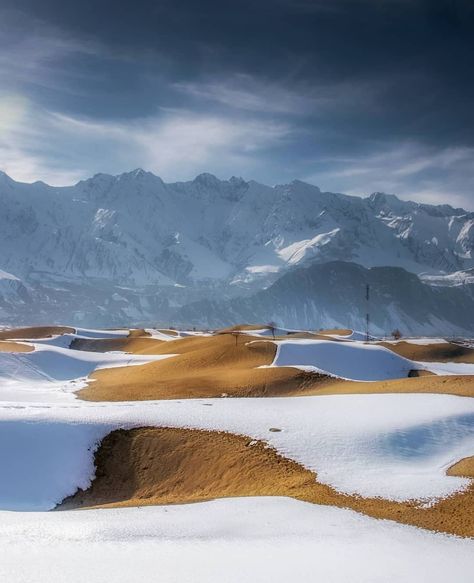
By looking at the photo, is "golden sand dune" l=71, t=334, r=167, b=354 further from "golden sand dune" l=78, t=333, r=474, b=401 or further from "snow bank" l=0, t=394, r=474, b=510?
"snow bank" l=0, t=394, r=474, b=510

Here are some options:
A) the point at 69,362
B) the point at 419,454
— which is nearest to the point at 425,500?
the point at 419,454

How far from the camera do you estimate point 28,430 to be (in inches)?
920

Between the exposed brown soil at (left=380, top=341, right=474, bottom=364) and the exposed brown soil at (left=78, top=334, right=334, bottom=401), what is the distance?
35.9 m

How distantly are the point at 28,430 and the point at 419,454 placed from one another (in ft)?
55.4

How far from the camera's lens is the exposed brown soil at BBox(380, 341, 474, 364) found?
80875 millimetres

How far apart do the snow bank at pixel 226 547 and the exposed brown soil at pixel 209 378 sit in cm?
2125

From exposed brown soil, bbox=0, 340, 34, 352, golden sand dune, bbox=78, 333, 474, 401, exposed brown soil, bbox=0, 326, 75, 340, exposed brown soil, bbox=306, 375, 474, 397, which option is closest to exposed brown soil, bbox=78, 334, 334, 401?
golden sand dune, bbox=78, 333, 474, 401

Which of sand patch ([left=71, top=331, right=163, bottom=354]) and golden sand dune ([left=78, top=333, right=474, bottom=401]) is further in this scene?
sand patch ([left=71, top=331, right=163, bottom=354])

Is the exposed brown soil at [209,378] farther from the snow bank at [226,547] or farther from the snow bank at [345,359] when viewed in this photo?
the snow bank at [226,547]

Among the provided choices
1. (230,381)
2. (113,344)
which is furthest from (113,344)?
(230,381)

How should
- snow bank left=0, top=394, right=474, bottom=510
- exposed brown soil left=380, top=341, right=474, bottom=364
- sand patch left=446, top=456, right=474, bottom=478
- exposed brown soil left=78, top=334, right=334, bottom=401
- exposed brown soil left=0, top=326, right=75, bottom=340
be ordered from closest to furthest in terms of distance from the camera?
1. sand patch left=446, top=456, right=474, bottom=478
2. snow bank left=0, top=394, right=474, bottom=510
3. exposed brown soil left=78, top=334, right=334, bottom=401
4. exposed brown soil left=380, top=341, right=474, bottom=364
5. exposed brown soil left=0, top=326, right=75, bottom=340

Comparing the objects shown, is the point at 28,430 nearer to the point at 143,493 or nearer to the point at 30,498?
the point at 30,498

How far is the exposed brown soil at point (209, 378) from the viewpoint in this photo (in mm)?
37031

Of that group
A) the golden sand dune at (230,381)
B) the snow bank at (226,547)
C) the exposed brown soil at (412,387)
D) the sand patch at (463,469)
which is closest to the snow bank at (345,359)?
the golden sand dune at (230,381)
